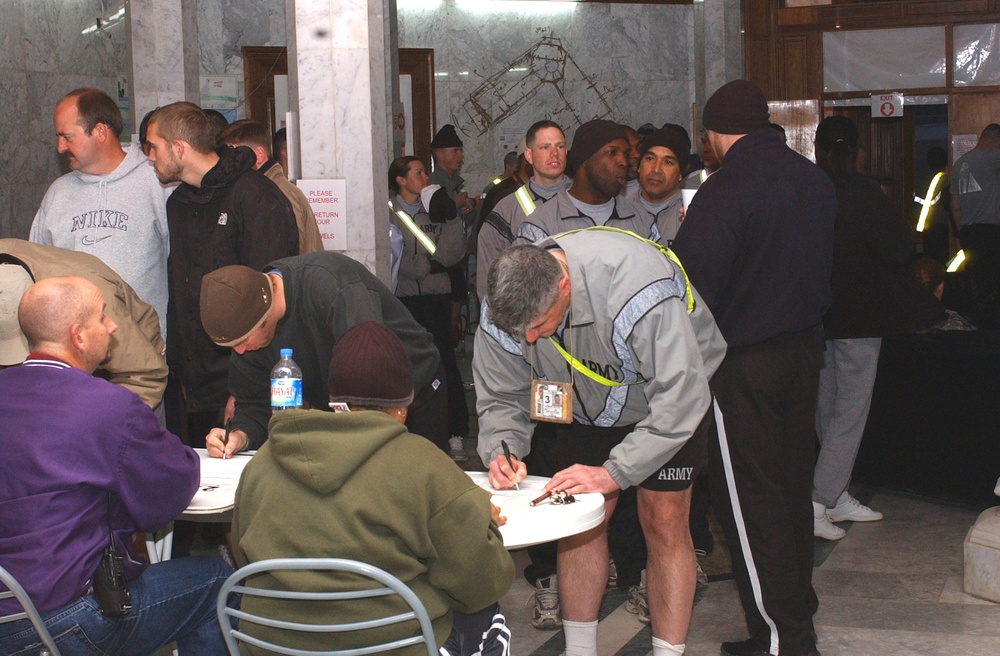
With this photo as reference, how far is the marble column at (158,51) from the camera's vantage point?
762cm

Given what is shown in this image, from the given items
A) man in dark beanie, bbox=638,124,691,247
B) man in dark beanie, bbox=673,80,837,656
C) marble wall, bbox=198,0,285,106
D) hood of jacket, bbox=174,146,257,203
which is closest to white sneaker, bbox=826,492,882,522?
man in dark beanie, bbox=638,124,691,247

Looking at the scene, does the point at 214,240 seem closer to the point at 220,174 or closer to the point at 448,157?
the point at 220,174

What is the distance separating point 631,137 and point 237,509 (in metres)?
4.23

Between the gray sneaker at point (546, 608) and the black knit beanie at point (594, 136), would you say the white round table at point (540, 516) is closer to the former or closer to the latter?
the gray sneaker at point (546, 608)

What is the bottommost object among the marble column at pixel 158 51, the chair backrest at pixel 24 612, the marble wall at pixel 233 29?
the chair backrest at pixel 24 612

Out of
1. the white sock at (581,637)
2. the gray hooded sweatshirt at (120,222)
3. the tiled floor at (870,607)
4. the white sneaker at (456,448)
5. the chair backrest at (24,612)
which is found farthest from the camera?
the white sneaker at (456,448)

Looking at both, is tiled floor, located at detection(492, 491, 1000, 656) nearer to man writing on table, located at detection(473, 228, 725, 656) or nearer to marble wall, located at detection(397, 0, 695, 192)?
man writing on table, located at detection(473, 228, 725, 656)

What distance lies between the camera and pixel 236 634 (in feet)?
7.74

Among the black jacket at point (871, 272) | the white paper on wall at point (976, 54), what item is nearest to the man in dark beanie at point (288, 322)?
the black jacket at point (871, 272)

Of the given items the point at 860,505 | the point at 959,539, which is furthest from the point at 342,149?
the point at 959,539

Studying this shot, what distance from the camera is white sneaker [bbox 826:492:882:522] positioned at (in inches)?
216

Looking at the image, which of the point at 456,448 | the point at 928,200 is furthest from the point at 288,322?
the point at 928,200

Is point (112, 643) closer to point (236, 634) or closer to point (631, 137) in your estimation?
point (236, 634)

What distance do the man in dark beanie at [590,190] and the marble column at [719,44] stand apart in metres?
4.85
